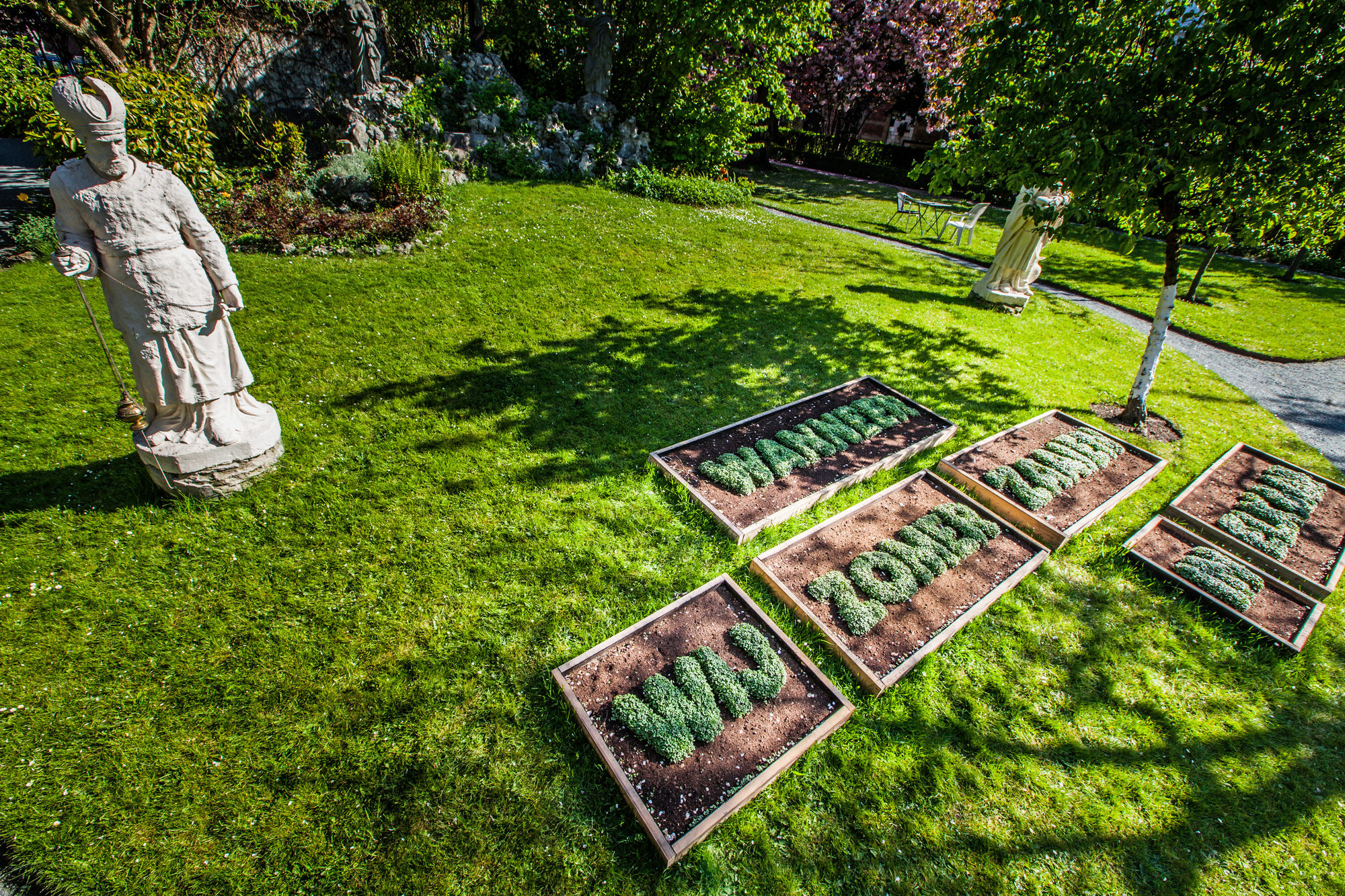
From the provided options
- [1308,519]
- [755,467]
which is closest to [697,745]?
[755,467]

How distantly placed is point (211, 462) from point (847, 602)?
233 inches

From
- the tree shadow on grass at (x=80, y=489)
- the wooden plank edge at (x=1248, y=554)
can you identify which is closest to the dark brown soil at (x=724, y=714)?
the tree shadow on grass at (x=80, y=489)

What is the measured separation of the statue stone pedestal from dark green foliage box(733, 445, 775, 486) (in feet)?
16.2

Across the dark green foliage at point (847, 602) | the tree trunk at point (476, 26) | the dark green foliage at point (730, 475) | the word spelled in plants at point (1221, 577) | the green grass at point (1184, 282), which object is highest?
the tree trunk at point (476, 26)

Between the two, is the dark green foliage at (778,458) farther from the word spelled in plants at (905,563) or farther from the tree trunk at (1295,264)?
the tree trunk at (1295,264)

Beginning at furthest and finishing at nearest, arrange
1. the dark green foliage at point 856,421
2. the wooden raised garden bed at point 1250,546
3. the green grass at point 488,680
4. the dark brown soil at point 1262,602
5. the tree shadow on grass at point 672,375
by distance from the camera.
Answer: the dark green foliage at point 856,421
the tree shadow on grass at point 672,375
the wooden raised garden bed at point 1250,546
the dark brown soil at point 1262,602
the green grass at point 488,680

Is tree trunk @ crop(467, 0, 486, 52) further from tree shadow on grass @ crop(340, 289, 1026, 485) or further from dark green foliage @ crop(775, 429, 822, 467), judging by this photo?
dark green foliage @ crop(775, 429, 822, 467)

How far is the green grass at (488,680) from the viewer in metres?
3.01

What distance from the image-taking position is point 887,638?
14.0 ft

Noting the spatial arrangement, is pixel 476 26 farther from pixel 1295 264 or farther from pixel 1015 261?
pixel 1295 264

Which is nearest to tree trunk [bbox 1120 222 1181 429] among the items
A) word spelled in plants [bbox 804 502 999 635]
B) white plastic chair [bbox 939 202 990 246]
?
word spelled in plants [bbox 804 502 999 635]

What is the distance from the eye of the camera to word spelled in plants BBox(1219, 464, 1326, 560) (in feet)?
17.9

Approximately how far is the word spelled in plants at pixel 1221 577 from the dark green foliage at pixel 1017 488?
126 cm

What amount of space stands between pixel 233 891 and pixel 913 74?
115 ft
